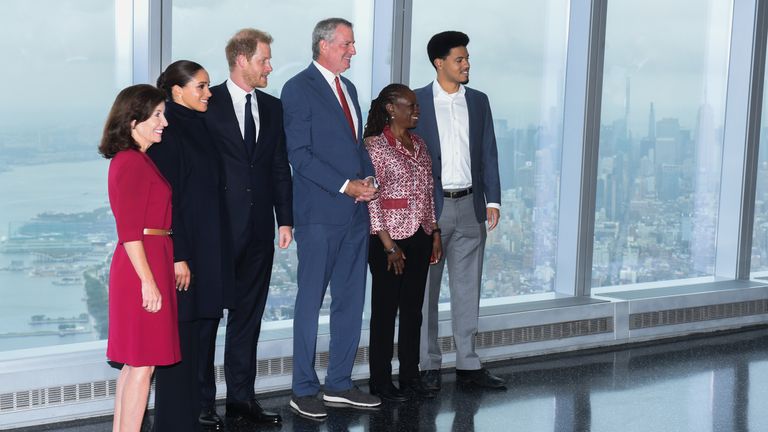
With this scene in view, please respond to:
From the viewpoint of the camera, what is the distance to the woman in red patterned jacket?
453 centimetres

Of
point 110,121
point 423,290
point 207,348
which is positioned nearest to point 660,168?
point 423,290

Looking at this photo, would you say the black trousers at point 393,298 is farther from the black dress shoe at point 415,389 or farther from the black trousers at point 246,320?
the black trousers at point 246,320

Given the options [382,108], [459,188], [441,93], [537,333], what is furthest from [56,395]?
[537,333]

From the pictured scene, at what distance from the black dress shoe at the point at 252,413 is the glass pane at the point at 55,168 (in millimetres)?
729

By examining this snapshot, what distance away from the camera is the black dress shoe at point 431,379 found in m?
4.89

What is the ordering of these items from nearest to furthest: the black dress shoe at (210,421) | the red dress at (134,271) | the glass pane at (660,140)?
1. the red dress at (134,271)
2. the black dress shoe at (210,421)
3. the glass pane at (660,140)

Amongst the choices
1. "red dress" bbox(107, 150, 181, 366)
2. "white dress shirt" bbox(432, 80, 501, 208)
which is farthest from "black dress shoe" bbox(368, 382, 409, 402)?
"red dress" bbox(107, 150, 181, 366)

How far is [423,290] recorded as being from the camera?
4777mm

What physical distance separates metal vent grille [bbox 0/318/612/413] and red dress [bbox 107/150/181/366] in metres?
1.06

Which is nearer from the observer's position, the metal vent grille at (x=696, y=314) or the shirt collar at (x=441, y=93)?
the shirt collar at (x=441, y=93)

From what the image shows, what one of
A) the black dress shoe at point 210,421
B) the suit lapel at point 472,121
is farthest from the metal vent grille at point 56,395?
the suit lapel at point 472,121

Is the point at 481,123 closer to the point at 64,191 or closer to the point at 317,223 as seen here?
the point at 317,223

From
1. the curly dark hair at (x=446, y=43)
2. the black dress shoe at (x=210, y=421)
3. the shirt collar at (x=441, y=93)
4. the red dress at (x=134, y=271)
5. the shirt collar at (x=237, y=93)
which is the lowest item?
the black dress shoe at (x=210, y=421)

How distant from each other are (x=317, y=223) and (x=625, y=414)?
5.54ft
